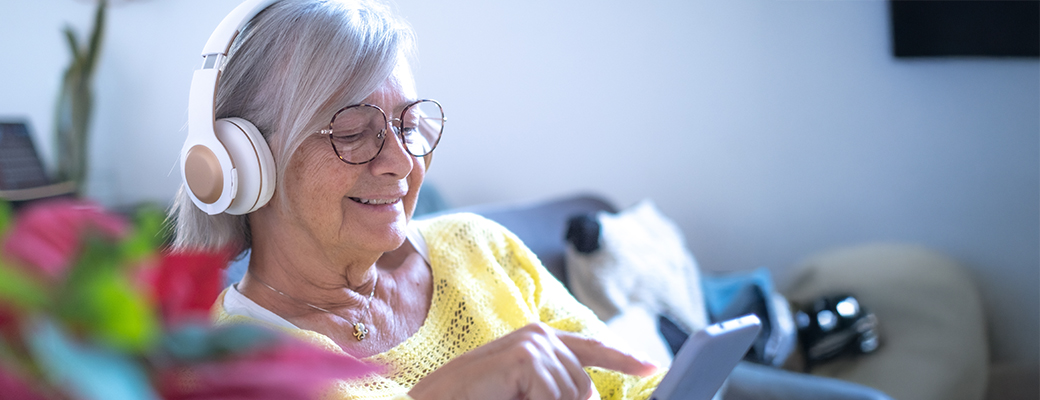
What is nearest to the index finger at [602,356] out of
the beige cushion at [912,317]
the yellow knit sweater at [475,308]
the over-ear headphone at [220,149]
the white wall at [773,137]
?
the yellow knit sweater at [475,308]

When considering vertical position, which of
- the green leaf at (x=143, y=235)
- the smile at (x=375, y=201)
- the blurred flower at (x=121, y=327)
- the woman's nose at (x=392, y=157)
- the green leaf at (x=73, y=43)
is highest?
the green leaf at (x=73, y=43)

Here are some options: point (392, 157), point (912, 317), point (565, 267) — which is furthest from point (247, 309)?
point (912, 317)

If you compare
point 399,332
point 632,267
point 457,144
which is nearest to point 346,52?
point 399,332

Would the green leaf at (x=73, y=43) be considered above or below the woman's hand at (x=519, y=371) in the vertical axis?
above

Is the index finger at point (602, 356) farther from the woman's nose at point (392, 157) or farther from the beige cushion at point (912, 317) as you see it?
the beige cushion at point (912, 317)

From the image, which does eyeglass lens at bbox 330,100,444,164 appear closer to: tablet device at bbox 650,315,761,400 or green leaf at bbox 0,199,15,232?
tablet device at bbox 650,315,761,400

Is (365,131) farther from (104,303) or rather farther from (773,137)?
(773,137)

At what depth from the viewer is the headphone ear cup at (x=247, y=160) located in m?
0.79

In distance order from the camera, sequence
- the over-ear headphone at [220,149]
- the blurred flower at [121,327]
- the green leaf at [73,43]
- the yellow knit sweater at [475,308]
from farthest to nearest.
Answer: the green leaf at [73,43] < the yellow knit sweater at [475,308] < the over-ear headphone at [220,149] < the blurred flower at [121,327]

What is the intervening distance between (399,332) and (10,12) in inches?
46.2

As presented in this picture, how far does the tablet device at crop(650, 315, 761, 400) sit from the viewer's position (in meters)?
0.59

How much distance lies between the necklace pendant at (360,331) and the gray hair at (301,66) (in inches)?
7.4

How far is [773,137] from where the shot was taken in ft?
7.48

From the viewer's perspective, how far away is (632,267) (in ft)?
5.56
